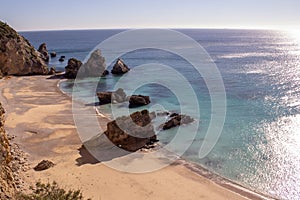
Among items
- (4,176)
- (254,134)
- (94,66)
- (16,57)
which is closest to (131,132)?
(254,134)

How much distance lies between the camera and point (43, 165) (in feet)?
68.6

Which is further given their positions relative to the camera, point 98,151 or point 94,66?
point 94,66

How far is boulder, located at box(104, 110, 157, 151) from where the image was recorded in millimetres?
25188

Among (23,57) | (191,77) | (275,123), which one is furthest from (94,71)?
(275,123)

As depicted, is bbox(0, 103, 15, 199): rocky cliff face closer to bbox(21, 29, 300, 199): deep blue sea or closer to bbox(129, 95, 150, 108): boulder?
bbox(21, 29, 300, 199): deep blue sea

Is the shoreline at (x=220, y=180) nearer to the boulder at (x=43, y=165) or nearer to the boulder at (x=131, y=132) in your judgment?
the boulder at (x=131, y=132)

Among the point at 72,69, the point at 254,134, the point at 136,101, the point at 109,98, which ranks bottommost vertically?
the point at 72,69

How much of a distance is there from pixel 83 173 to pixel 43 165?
9.86 feet

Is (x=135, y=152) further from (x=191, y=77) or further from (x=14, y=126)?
(x=191, y=77)

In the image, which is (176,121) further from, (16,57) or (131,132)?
(16,57)

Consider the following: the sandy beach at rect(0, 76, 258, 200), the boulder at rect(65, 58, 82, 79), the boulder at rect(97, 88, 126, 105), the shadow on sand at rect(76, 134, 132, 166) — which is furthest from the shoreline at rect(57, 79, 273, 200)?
the boulder at rect(65, 58, 82, 79)

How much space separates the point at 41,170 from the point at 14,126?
11.6 metres

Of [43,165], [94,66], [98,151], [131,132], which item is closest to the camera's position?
[43,165]

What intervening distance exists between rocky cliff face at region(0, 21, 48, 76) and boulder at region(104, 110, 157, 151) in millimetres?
41457
